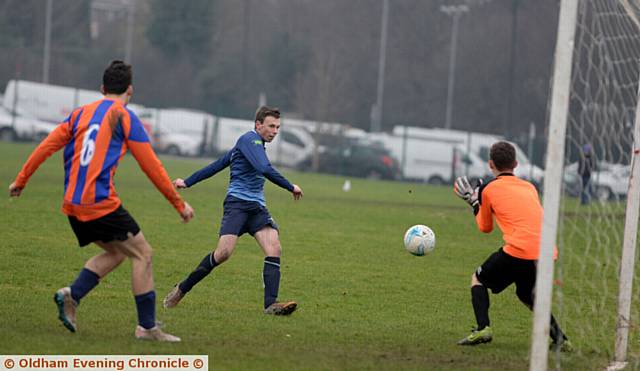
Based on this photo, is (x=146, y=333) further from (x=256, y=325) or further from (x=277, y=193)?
(x=277, y=193)

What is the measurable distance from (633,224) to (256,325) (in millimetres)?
3094

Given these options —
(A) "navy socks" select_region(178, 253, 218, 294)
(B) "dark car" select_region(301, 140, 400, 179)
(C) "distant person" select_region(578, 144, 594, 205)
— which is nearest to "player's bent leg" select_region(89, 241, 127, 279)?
(A) "navy socks" select_region(178, 253, 218, 294)

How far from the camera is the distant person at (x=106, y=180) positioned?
21.6ft

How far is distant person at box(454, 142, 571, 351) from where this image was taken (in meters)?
7.29

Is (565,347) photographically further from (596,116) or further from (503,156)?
(596,116)

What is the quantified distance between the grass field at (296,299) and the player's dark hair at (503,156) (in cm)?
145

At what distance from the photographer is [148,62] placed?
6481 cm

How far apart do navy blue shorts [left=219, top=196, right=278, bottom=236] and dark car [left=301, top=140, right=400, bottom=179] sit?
29.5 m

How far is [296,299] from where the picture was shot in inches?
375

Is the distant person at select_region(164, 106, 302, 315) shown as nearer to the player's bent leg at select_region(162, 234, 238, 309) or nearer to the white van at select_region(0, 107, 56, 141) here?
the player's bent leg at select_region(162, 234, 238, 309)

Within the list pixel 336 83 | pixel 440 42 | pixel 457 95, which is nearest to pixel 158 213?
pixel 336 83

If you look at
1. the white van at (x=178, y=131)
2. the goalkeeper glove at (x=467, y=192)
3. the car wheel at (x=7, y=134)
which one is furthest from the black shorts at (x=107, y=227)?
the car wheel at (x=7, y=134)

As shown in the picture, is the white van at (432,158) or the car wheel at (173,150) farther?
the car wheel at (173,150)

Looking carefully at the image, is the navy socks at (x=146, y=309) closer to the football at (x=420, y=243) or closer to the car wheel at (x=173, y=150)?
the football at (x=420, y=243)
